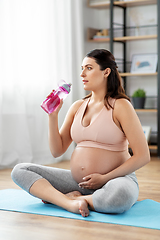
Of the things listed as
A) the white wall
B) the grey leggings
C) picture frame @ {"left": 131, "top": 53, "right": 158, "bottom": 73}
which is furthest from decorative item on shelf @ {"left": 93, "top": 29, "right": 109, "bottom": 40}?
the grey leggings

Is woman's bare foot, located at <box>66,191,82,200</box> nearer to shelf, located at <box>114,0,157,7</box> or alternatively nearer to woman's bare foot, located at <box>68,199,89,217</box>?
woman's bare foot, located at <box>68,199,89,217</box>

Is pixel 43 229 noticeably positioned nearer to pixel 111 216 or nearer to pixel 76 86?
pixel 111 216

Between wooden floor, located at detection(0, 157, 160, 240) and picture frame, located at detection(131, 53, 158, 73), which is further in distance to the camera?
picture frame, located at detection(131, 53, 158, 73)

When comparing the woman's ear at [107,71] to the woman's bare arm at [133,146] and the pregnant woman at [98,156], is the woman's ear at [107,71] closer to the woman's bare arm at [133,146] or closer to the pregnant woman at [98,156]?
the pregnant woman at [98,156]

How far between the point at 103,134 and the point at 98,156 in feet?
0.35

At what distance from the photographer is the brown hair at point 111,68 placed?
69.8 inches

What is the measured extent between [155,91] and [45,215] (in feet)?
8.30

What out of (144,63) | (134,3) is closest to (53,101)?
(144,63)

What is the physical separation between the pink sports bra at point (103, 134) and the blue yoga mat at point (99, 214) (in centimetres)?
31

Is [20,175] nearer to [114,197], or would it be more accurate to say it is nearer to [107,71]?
[114,197]

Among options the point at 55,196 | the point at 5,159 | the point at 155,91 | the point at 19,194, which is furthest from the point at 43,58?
the point at 55,196

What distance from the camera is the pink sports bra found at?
1.70 meters

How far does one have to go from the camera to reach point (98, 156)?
170 centimetres

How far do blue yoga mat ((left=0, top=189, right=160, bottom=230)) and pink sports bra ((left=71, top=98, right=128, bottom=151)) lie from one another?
1.01 feet
